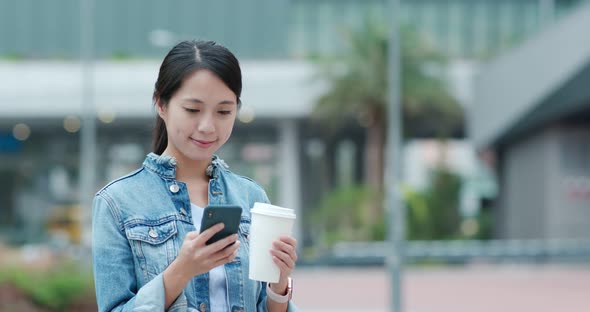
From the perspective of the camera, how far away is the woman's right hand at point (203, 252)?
82.0 inches

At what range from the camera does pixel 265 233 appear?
2.25m

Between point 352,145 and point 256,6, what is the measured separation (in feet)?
21.5

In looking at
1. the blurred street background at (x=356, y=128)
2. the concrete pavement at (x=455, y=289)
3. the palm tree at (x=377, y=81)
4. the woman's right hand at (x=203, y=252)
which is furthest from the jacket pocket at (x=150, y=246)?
the palm tree at (x=377, y=81)

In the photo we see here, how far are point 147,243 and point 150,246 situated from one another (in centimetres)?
1

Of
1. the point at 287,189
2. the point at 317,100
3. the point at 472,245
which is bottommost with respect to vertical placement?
the point at 472,245

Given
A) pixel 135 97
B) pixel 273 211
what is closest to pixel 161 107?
pixel 273 211

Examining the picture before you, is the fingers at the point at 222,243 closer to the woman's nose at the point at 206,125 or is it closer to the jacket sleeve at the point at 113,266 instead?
the jacket sleeve at the point at 113,266

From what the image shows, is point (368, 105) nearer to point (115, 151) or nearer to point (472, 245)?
point (472, 245)

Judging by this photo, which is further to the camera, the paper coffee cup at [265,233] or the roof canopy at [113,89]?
the roof canopy at [113,89]

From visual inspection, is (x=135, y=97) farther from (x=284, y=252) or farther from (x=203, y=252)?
(x=203, y=252)

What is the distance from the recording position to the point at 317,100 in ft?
103

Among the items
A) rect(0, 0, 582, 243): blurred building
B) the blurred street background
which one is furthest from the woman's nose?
rect(0, 0, 582, 243): blurred building

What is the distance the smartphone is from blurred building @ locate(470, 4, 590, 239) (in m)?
24.0

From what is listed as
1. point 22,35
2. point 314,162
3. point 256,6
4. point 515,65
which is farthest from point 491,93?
point 22,35
